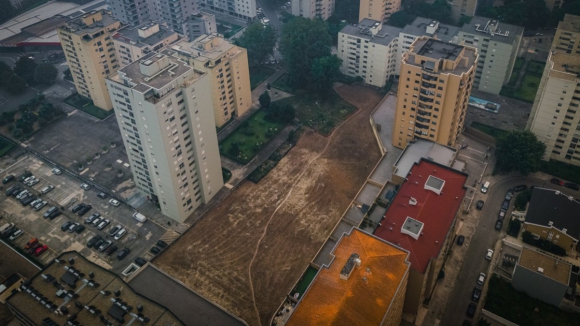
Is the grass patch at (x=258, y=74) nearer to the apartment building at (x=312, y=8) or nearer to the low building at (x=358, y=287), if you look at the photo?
the apartment building at (x=312, y=8)

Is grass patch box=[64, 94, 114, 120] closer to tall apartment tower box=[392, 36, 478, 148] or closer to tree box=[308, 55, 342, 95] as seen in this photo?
tree box=[308, 55, 342, 95]

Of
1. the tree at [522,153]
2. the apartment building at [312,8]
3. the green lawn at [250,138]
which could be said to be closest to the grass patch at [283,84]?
the green lawn at [250,138]

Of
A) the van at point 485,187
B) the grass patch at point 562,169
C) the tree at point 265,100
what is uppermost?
the tree at point 265,100

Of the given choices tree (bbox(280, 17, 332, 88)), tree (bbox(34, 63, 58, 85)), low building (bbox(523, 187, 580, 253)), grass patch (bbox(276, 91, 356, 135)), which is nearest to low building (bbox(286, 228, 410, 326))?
low building (bbox(523, 187, 580, 253))

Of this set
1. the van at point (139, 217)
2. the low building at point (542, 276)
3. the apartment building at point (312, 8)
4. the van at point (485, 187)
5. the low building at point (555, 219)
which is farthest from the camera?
the apartment building at point (312, 8)

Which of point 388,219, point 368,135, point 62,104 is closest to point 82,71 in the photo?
point 62,104

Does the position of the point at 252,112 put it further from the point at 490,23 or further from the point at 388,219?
the point at 490,23

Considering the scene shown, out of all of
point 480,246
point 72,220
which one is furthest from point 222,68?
point 480,246
